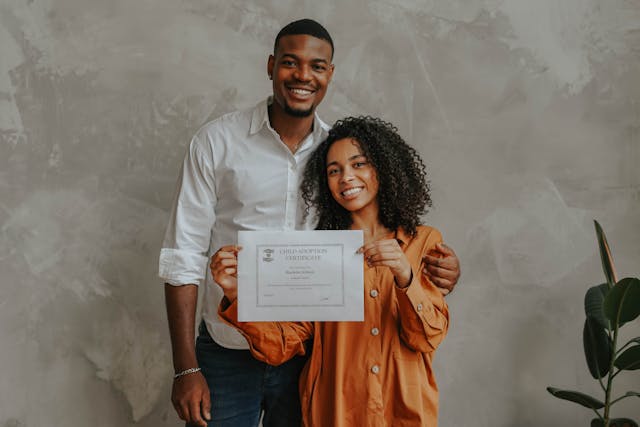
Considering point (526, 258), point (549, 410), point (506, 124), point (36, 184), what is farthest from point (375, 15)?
point (549, 410)

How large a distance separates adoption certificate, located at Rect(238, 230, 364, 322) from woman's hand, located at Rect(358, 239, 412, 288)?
0.13 ft

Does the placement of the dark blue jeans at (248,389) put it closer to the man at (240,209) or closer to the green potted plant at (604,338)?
the man at (240,209)

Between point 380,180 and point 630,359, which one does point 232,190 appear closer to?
point 380,180

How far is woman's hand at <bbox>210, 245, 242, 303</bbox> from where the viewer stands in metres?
1.52

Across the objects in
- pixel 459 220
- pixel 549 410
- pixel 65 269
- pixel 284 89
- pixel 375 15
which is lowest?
pixel 549 410

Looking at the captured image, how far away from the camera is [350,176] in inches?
64.1

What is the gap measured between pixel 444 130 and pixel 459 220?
36 cm

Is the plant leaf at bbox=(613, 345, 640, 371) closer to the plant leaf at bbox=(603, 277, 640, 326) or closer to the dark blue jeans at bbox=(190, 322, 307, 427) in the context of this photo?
the plant leaf at bbox=(603, 277, 640, 326)

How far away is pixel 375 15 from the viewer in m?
2.35

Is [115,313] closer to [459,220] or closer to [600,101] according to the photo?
[459,220]

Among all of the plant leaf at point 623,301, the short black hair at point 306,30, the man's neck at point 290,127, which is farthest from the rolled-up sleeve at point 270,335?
the plant leaf at point 623,301

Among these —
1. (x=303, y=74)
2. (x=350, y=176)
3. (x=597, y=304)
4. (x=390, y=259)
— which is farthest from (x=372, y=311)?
(x=597, y=304)

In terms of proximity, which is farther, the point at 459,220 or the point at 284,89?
the point at 459,220

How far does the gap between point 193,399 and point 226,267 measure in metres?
0.45
